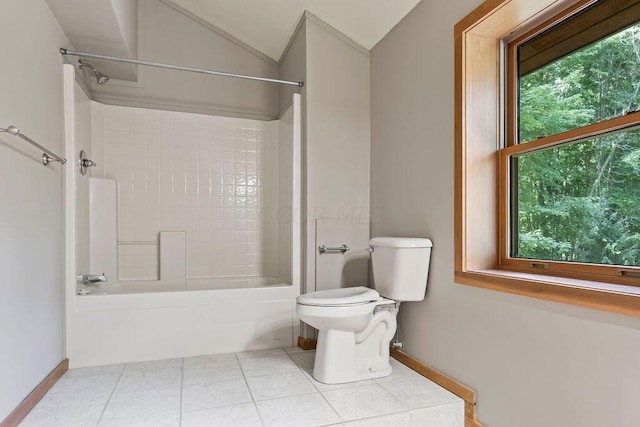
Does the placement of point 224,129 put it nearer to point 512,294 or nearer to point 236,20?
point 236,20

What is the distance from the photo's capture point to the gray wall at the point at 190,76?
10.3 ft

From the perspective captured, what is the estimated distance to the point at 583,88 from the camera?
1514 millimetres

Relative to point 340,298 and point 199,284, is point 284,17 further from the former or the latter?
point 199,284

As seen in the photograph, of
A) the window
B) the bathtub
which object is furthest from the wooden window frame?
the bathtub

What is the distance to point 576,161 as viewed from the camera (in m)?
1.52

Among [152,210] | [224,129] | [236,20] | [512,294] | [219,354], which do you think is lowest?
[219,354]

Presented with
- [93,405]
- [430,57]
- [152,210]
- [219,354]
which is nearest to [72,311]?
[93,405]

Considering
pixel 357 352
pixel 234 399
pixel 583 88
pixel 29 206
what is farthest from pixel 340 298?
pixel 29 206

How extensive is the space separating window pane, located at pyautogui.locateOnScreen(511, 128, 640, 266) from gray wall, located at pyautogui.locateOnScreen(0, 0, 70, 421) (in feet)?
7.25

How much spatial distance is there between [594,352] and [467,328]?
1.93ft

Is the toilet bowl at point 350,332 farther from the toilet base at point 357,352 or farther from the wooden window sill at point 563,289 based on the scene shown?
the wooden window sill at point 563,289

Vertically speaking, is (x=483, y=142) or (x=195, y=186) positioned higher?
(x=483, y=142)

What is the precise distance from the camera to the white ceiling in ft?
7.83

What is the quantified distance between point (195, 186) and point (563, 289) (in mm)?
2745
